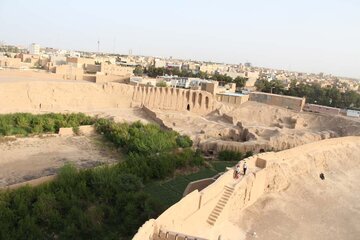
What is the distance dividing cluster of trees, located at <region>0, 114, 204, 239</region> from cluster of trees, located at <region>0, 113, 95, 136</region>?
9.21 meters

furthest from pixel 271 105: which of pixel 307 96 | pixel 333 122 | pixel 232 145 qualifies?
pixel 232 145

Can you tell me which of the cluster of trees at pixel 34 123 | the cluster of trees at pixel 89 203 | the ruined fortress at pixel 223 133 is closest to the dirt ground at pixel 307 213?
the ruined fortress at pixel 223 133

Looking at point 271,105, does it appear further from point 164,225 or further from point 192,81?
point 164,225

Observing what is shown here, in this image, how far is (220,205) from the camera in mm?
11164

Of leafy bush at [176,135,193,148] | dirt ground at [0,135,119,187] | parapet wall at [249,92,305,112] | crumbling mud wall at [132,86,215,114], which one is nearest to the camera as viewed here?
dirt ground at [0,135,119,187]

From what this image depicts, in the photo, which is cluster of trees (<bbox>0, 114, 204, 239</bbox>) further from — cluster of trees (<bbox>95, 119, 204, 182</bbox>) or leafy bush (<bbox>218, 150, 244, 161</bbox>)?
leafy bush (<bbox>218, 150, 244, 161</bbox>)

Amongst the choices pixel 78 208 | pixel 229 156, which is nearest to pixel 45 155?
pixel 78 208

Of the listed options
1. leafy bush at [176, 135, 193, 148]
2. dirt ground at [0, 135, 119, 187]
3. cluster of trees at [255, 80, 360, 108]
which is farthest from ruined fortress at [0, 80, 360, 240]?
cluster of trees at [255, 80, 360, 108]

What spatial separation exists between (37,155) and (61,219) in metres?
8.92

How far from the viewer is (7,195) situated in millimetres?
11836

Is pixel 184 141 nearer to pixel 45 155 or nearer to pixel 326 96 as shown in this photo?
pixel 45 155

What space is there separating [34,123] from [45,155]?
504 centimetres

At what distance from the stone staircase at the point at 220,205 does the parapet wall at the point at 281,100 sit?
85.9ft

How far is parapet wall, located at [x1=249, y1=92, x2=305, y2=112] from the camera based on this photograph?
120ft
